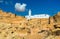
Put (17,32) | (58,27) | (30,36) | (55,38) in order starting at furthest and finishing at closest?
(17,32) → (30,36) → (58,27) → (55,38)

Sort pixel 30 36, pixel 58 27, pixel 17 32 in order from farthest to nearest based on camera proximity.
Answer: pixel 17 32, pixel 30 36, pixel 58 27

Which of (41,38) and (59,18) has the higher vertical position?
(59,18)

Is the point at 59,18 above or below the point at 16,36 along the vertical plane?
above

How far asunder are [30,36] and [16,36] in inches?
94.6

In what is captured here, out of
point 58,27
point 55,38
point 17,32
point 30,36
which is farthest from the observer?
point 17,32

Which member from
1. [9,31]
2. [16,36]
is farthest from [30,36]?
[9,31]

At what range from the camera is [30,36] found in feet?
114

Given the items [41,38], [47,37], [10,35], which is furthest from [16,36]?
[47,37]

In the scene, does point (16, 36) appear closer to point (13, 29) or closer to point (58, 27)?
point (13, 29)

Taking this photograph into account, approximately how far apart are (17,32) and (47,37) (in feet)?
29.5

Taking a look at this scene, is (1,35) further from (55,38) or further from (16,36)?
(55,38)

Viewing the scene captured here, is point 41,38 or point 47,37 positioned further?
point 41,38

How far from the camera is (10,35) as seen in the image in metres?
36.3

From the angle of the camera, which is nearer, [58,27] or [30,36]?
[58,27]
